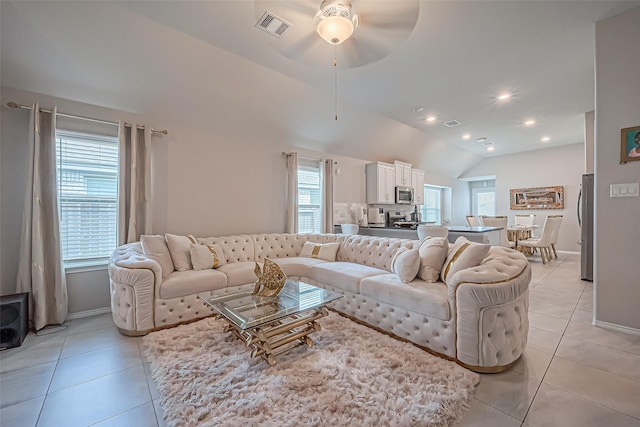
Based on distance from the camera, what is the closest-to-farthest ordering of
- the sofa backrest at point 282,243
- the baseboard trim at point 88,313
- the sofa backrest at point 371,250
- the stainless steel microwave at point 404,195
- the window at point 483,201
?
the baseboard trim at point 88,313
the sofa backrest at point 371,250
the sofa backrest at point 282,243
the stainless steel microwave at point 404,195
the window at point 483,201

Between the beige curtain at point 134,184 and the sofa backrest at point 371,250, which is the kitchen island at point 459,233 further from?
the beige curtain at point 134,184

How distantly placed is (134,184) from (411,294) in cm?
345

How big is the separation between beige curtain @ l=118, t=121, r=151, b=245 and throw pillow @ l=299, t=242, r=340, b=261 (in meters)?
2.20

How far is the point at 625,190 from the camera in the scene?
98.7 inches

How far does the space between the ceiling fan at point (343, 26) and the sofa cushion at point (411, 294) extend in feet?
6.63

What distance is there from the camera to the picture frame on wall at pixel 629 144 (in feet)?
8.02

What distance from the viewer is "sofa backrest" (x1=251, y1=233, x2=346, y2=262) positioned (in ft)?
13.5

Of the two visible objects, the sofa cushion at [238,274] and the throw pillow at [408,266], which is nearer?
the throw pillow at [408,266]

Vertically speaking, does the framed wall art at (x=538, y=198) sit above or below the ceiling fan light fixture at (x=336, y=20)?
below

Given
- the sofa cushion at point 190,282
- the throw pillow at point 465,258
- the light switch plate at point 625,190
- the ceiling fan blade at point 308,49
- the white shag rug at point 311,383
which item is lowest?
the white shag rug at point 311,383

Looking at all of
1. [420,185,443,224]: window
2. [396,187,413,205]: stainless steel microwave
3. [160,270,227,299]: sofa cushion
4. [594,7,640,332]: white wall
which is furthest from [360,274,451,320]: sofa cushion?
[420,185,443,224]: window

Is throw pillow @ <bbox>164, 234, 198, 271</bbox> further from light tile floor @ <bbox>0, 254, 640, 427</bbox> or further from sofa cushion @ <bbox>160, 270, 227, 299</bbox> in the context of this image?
light tile floor @ <bbox>0, 254, 640, 427</bbox>

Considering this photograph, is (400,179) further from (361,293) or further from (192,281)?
(192,281)

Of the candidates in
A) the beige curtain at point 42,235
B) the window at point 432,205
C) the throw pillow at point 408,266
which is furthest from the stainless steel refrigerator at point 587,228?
the beige curtain at point 42,235
